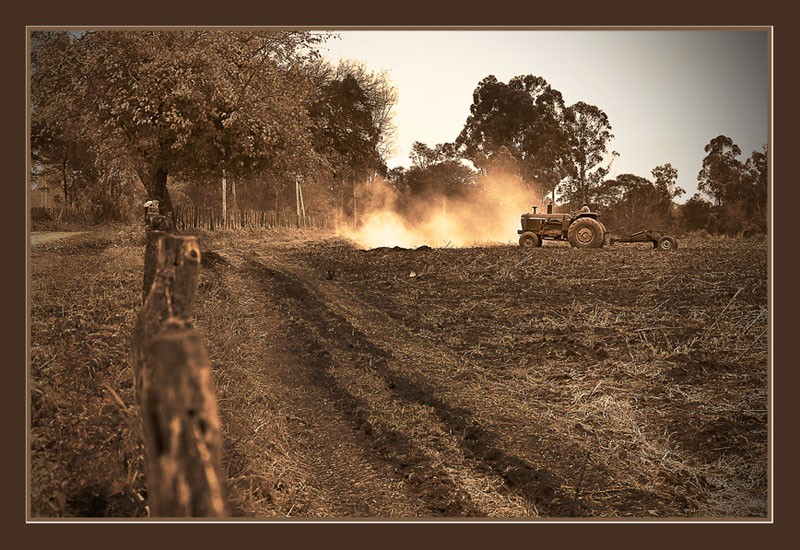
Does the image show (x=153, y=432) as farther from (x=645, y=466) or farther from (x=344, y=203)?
(x=344, y=203)

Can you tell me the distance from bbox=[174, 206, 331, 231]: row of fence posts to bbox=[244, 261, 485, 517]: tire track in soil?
614mm

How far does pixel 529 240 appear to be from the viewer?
10.8 m

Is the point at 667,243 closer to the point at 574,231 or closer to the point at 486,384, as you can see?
the point at 574,231

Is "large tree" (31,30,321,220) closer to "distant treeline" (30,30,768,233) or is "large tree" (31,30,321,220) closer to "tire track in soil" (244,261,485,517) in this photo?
"distant treeline" (30,30,768,233)

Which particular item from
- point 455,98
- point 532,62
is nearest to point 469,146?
point 455,98

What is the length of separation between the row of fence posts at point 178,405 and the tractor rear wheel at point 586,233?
7129mm

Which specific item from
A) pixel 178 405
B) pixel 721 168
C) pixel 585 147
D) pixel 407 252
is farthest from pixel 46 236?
pixel 721 168

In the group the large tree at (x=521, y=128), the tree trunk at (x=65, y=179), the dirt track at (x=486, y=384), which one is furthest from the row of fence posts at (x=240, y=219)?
the large tree at (x=521, y=128)

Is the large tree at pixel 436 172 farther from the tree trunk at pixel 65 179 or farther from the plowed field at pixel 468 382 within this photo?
the tree trunk at pixel 65 179

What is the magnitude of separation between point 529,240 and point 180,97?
219 inches

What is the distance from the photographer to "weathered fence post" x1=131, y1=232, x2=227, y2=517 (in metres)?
2.75

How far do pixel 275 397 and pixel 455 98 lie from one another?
3342 millimetres

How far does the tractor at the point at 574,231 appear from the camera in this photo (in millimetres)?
8516

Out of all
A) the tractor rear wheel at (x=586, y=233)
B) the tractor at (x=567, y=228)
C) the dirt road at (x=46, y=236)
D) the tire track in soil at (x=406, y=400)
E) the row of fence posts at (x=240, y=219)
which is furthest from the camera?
the tractor rear wheel at (x=586, y=233)
